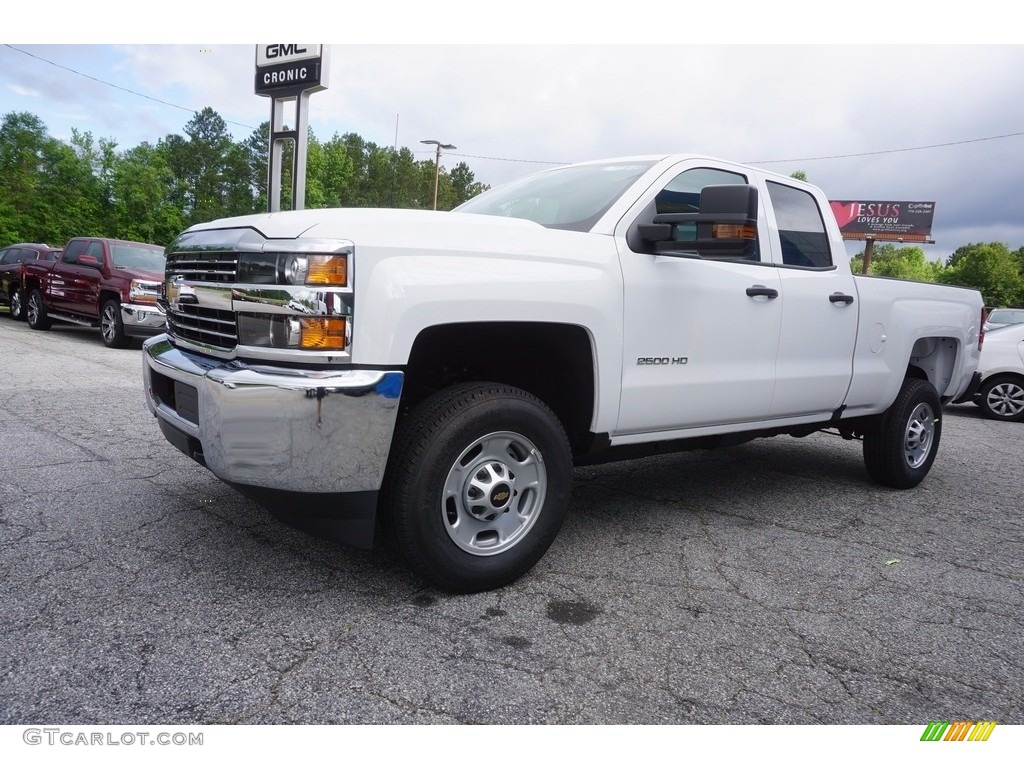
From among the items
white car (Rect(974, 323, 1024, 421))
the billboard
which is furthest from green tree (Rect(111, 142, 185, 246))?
the billboard

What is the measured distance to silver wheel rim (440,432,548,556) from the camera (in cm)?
286

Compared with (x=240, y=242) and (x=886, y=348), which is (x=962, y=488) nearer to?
(x=886, y=348)

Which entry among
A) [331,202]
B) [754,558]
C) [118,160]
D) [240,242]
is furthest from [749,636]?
[331,202]

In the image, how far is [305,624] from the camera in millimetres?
2633

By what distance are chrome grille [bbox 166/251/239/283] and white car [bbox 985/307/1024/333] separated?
10.8 meters

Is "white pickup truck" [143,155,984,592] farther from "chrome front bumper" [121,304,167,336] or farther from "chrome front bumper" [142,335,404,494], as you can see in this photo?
"chrome front bumper" [121,304,167,336]

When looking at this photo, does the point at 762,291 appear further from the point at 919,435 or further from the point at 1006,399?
the point at 1006,399

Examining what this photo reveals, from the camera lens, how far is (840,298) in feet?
14.2

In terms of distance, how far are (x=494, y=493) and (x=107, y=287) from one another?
10550 millimetres

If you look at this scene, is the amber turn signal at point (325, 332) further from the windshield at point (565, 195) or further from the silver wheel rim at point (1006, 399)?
the silver wheel rim at point (1006, 399)

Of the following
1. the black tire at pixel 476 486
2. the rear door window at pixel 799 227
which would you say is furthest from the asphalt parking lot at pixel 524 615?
the rear door window at pixel 799 227

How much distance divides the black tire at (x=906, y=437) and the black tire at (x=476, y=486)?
2966 millimetres

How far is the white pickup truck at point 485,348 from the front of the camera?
2.51 metres

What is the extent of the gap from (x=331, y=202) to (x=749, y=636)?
2795 inches
